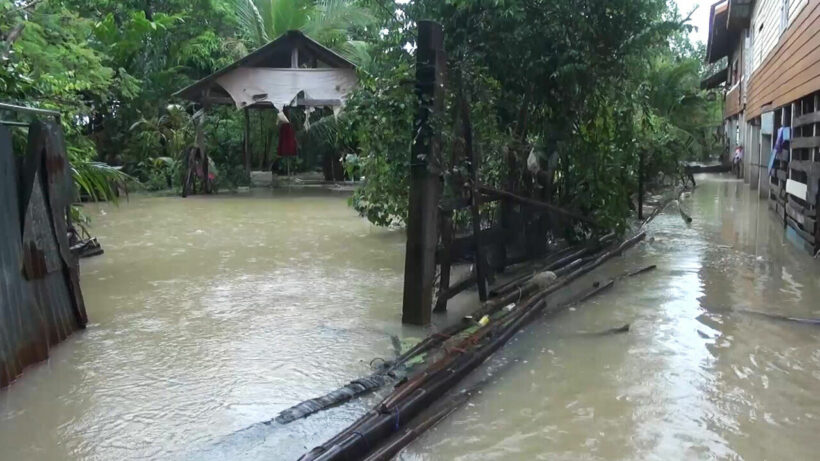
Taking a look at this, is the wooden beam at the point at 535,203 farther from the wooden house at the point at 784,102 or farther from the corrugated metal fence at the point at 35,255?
the corrugated metal fence at the point at 35,255

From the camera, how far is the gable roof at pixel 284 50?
17906 millimetres

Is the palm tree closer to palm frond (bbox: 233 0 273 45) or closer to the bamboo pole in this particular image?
palm frond (bbox: 233 0 273 45)

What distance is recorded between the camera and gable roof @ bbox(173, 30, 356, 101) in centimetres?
1791

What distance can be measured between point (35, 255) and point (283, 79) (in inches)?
530

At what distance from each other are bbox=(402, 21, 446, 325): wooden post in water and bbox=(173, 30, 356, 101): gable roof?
40.6 ft

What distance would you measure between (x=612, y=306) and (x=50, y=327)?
4963 mm

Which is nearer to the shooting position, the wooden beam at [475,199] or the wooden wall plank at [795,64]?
the wooden beam at [475,199]

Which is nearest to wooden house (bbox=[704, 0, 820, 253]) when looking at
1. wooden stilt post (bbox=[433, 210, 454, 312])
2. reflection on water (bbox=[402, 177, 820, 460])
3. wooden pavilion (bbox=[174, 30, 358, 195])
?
reflection on water (bbox=[402, 177, 820, 460])

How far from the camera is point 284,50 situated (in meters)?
18.4

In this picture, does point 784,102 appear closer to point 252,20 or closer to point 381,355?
point 381,355

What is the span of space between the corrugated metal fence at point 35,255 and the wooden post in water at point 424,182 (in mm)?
2776

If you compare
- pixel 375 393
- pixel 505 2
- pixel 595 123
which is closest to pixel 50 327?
pixel 375 393

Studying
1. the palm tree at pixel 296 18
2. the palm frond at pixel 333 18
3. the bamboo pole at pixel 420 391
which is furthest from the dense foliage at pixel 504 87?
the palm frond at pixel 333 18

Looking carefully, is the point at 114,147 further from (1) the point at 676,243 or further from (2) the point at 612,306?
(2) the point at 612,306
